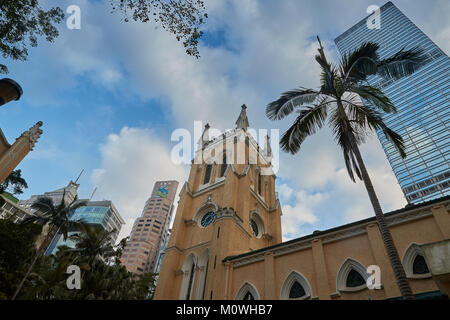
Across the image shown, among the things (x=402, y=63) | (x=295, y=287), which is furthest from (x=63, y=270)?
(x=402, y=63)

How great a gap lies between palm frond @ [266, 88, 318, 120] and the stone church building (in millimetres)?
6169

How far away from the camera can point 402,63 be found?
1065cm

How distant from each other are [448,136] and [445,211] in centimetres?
5922

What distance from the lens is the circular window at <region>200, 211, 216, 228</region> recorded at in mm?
23172

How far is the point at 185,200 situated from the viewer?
2559 centimetres

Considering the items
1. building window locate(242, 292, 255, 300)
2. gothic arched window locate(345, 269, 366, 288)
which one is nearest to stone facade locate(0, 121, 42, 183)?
building window locate(242, 292, 255, 300)

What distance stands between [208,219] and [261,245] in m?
4.99

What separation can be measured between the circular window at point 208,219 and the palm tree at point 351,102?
13.1 m

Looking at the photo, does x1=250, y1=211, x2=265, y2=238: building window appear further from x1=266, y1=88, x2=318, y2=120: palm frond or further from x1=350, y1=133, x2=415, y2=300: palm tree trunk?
x1=350, y1=133, x2=415, y2=300: palm tree trunk

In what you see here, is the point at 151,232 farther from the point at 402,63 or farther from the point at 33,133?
the point at 402,63

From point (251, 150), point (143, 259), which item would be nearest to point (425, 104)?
point (251, 150)

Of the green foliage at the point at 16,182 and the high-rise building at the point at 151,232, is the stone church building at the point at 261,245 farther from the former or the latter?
the high-rise building at the point at 151,232

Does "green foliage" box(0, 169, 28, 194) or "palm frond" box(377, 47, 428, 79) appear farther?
"green foliage" box(0, 169, 28, 194)

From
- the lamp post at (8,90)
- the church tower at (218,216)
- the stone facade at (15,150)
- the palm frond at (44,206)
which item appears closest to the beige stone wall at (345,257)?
the church tower at (218,216)
